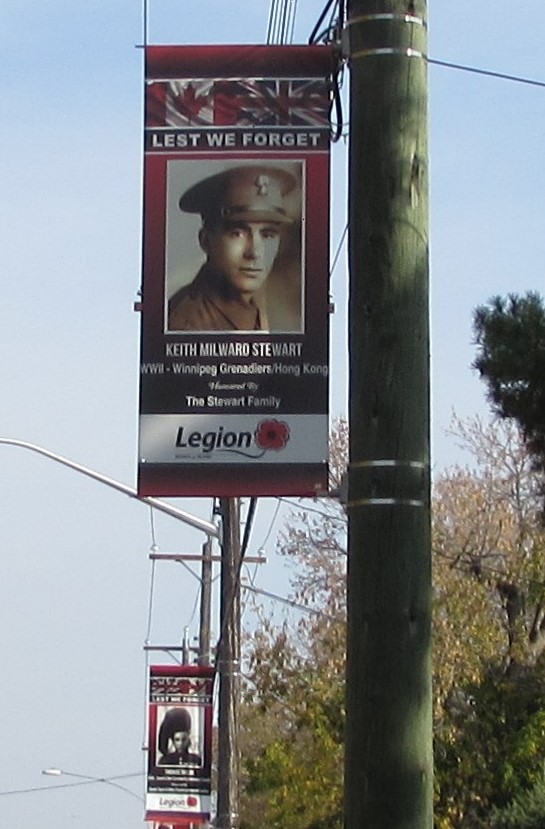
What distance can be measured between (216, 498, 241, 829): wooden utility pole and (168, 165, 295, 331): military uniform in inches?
470

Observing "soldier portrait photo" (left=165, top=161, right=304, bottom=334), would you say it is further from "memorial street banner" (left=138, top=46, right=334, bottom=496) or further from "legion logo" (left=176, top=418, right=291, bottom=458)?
"legion logo" (left=176, top=418, right=291, bottom=458)

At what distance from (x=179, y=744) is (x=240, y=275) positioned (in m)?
15.5

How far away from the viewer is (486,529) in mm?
32062

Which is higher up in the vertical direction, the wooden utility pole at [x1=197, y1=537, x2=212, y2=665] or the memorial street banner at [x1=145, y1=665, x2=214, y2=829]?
the wooden utility pole at [x1=197, y1=537, x2=212, y2=665]

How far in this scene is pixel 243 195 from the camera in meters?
9.34

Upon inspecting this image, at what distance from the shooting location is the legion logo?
375 inches

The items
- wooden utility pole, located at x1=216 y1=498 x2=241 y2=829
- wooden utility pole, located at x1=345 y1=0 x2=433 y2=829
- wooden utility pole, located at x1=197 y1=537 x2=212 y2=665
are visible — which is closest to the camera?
wooden utility pole, located at x1=345 y1=0 x2=433 y2=829

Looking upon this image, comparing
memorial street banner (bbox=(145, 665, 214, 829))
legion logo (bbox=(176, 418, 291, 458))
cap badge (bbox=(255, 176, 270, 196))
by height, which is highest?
cap badge (bbox=(255, 176, 270, 196))

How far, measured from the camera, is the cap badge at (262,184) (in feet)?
31.1

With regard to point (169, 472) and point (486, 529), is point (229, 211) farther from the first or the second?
point (486, 529)

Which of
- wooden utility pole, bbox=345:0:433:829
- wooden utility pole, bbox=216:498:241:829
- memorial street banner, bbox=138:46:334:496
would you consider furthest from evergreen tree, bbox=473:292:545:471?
wooden utility pole, bbox=216:498:241:829

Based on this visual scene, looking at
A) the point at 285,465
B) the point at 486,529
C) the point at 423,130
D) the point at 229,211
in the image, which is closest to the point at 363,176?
the point at 423,130

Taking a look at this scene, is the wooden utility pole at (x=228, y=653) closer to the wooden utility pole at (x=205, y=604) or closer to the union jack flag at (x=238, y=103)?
the wooden utility pole at (x=205, y=604)

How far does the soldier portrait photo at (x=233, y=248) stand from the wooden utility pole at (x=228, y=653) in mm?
11992
